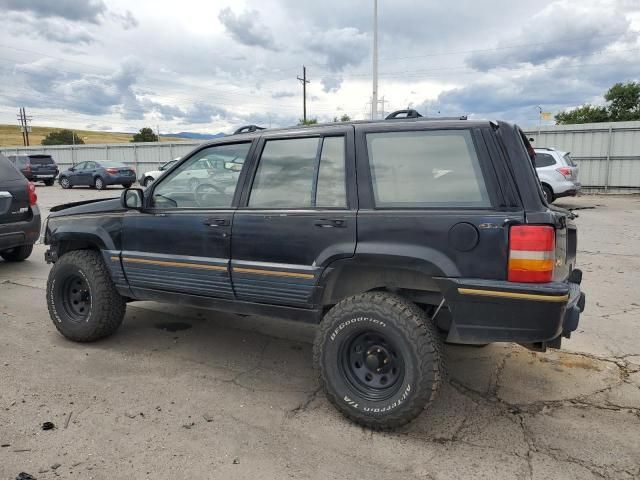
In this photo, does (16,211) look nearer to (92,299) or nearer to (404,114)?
(92,299)

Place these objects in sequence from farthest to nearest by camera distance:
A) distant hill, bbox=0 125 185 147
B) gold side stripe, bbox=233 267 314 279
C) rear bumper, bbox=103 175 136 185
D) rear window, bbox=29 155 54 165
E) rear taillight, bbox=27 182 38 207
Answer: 1. distant hill, bbox=0 125 185 147
2. rear window, bbox=29 155 54 165
3. rear bumper, bbox=103 175 136 185
4. rear taillight, bbox=27 182 38 207
5. gold side stripe, bbox=233 267 314 279

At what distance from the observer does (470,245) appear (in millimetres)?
2691

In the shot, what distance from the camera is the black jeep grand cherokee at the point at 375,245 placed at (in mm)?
2670

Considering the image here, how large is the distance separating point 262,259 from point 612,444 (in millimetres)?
2373

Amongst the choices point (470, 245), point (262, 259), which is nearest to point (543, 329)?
point (470, 245)

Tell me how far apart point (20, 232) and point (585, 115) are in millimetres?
55769

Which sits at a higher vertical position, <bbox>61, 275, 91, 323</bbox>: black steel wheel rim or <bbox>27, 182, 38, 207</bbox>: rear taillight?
<bbox>27, 182, 38, 207</bbox>: rear taillight

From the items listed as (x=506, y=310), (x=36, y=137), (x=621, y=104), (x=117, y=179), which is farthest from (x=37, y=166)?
(x=36, y=137)

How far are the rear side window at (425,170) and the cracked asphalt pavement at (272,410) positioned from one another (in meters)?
1.40

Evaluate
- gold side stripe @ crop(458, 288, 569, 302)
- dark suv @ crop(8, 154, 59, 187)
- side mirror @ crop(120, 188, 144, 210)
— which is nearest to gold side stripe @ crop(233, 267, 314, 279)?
gold side stripe @ crop(458, 288, 569, 302)

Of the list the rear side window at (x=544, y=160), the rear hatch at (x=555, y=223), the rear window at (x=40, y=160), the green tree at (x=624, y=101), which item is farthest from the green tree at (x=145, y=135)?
the rear hatch at (x=555, y=223)

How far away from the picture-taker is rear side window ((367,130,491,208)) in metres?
2.80

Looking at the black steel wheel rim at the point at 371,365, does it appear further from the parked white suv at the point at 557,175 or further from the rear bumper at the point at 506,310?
the parked white suv at the point at 557,175

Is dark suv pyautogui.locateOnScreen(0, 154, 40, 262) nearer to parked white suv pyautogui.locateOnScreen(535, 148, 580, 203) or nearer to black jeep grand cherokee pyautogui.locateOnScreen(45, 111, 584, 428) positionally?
black jeep grand cherokee pyautogui.locateOnScreen(45, 111, 584, 428)
